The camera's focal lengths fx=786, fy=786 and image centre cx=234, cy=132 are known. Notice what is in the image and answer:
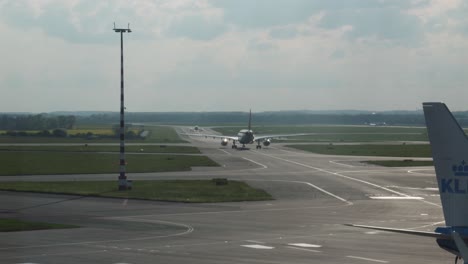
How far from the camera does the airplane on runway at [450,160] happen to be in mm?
19891

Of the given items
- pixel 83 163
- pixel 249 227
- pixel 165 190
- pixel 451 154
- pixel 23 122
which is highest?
pixel 451 154

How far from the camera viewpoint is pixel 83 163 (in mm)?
108625

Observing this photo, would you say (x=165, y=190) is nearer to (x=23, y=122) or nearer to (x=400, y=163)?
(x=400, y=163)

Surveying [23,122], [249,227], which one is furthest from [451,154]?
[23,122]

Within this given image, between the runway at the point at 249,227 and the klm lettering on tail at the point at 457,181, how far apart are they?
13.6 metres

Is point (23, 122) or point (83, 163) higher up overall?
point (23, 122)

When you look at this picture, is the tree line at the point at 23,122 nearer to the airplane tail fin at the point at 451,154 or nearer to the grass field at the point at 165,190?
the grass field at the point at 165,190

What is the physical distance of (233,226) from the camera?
4619 centimetres

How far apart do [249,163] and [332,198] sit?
49.8m

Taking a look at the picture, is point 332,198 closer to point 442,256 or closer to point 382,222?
point 382,222

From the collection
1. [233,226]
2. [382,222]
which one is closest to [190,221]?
[233,226]

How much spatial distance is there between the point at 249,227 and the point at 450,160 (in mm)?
26560

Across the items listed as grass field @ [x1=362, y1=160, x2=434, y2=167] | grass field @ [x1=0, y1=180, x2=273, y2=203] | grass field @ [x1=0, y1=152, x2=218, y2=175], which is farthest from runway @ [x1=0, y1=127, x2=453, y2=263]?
grass field @ [x1=362, y1=160, x2=434, y2=167]

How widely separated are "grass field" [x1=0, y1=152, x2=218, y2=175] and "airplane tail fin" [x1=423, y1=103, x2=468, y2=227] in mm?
75750
